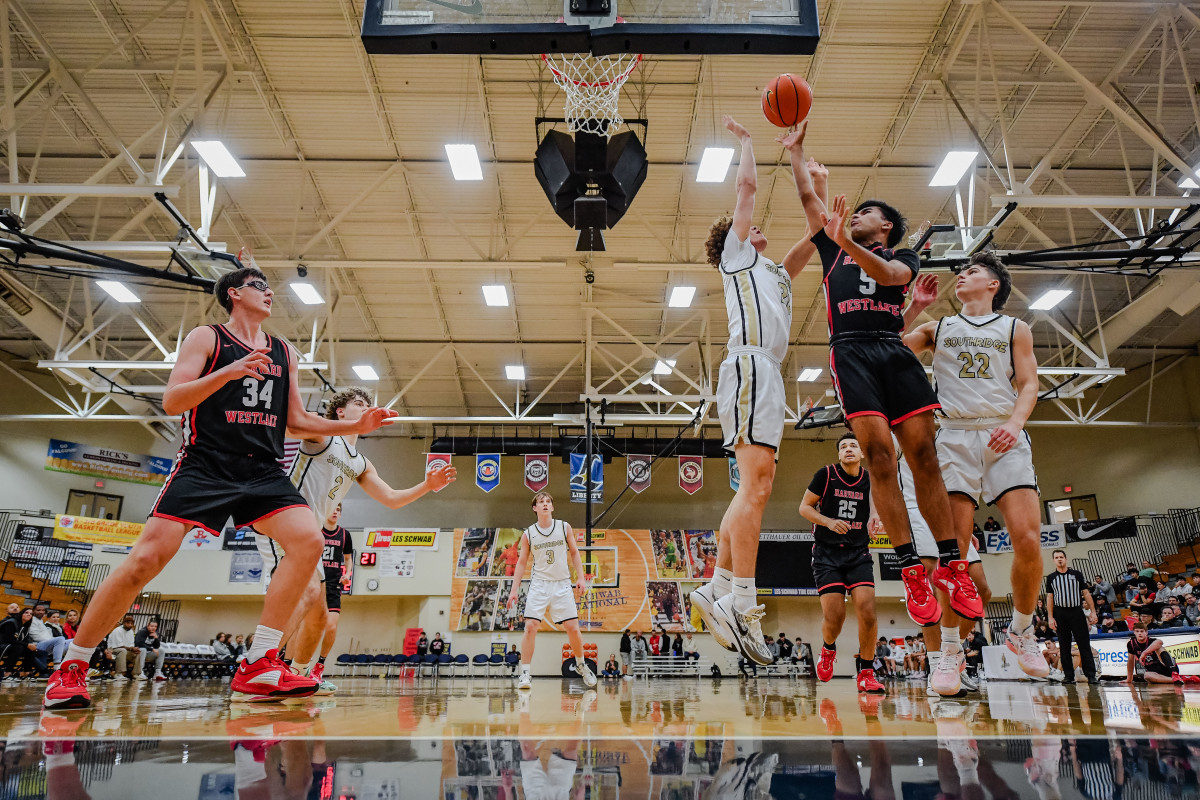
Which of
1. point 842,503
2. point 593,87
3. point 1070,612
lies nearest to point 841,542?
point 842,503

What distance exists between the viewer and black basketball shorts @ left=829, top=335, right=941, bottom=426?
141 inches

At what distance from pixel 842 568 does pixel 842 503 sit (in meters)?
0.52

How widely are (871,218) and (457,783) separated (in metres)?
3.62

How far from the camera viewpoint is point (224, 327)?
3.52 m

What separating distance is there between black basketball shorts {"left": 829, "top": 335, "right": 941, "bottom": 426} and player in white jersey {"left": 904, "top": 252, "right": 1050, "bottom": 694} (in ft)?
1.75

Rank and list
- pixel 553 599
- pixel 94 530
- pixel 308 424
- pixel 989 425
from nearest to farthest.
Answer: pixel 308 424, pixel 989 425, pixel 553 599, pixel 94 530

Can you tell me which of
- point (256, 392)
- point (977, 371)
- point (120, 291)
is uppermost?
point (120, 291)

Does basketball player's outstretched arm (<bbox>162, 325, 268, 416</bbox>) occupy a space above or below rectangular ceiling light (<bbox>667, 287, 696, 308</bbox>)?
below

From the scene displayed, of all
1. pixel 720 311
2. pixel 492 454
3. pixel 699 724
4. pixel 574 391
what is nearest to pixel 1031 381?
pixel 699 724

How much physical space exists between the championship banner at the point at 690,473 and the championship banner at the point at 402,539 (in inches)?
299

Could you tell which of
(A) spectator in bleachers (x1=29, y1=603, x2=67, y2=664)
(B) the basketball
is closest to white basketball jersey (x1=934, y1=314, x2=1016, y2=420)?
(B) the basketball

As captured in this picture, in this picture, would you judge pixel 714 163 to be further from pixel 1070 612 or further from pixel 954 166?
pixel 1070 612

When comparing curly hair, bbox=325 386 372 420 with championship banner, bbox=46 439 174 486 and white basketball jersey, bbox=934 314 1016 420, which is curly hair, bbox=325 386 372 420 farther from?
championship banner, bbox=46 439 174 486

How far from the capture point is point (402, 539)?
2148 cm
